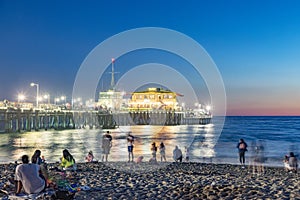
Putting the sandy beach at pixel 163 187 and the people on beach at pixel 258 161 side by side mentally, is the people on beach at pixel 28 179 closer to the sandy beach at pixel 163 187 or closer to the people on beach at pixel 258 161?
the sandy beach at pixel 163 187

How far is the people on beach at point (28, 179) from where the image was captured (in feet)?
20.1

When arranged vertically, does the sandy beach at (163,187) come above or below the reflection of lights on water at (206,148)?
above

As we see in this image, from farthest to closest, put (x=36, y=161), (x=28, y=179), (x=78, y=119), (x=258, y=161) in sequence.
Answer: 1. (x=78, y=119)
2. (x=258, y=161)
3. (x=36, y=161)
4. (x=28, y=179)

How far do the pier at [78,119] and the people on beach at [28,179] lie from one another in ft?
152

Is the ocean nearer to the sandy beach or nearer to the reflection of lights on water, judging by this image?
the reflection of lights on water

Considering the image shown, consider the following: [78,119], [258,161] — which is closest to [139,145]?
[258,161]

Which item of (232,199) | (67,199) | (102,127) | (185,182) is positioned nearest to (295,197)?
(232,199)

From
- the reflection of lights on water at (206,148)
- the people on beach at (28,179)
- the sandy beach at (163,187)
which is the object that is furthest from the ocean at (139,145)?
the people on beach at (28,179)

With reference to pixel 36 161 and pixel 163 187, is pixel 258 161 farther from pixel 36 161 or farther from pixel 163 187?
pixel 36 161

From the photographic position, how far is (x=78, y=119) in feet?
227

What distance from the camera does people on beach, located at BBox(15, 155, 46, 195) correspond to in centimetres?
613

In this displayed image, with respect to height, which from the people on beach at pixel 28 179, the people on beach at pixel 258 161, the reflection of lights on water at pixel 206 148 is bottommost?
the reflection of lights on water at pixel 206 148

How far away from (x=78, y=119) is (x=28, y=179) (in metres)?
64.1

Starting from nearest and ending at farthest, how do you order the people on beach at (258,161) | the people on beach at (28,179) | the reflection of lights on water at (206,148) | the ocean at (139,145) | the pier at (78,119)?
the people on beach at (28,179) < the people on beach at (258,161) < the ocean at (139,145) < the reflection of lights on water at (206,148) < the pier at (78,119)
